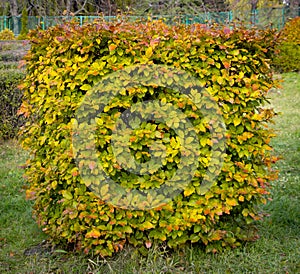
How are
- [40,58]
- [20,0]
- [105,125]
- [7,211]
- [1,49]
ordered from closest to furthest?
[105,125] < [40,58] < [7,211] < [1,49] < [20,0]

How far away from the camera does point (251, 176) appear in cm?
A: 315

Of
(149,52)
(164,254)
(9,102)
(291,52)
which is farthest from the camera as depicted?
(291,52)

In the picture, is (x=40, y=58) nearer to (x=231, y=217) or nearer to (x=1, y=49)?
(x=231, y=217)

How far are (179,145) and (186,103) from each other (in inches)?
11.7

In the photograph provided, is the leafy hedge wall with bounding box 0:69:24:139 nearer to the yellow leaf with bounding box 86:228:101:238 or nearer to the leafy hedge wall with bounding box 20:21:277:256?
the leafy hedge wall with bounding box 20:21:277:256

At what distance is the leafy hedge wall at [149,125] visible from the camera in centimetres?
298

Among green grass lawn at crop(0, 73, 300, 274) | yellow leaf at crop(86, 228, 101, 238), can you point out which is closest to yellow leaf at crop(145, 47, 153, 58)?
yellow leaf at crop(86, 228, 101, 238)

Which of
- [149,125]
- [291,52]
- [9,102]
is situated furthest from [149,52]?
[291,52]

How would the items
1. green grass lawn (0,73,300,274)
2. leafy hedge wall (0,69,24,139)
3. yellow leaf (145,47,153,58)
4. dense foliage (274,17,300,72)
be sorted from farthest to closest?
1. dense foliage (274,17,300,72)
2. leafy hedge wall (0,69,24,139)
3. green grass lawn (0,73,300,274)
4. yellow leaf (145,47,153,58)

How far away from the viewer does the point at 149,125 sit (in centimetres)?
298

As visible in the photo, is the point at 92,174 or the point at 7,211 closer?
the point at 92,174

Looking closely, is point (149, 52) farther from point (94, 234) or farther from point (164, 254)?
point (164, 254)

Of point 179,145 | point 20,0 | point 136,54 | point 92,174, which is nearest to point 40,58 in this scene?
point 136,54

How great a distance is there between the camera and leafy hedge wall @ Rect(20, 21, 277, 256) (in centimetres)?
298
